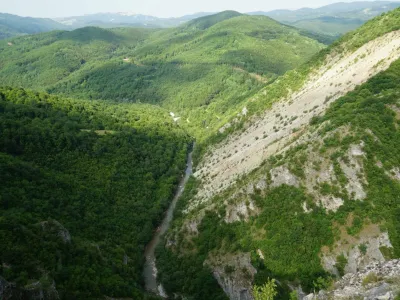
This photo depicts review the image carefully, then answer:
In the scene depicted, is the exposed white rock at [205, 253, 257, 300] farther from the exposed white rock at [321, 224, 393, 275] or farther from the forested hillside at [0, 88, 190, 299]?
the forested hillside at [0, 88, 190, 299]

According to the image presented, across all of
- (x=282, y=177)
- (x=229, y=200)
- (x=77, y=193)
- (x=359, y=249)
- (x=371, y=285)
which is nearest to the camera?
(x=371, y=285)

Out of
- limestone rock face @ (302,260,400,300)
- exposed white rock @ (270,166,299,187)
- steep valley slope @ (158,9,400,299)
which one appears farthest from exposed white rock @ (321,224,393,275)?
limestone rock face @ (302,260,400,300)

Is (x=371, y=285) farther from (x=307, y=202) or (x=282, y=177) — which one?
(x=282, y=177)

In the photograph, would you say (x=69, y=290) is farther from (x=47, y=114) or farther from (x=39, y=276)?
(x=47, y=114)

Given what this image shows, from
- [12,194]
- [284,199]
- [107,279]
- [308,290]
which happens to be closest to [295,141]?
[284,199]

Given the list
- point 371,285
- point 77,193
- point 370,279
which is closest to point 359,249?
point 370,279

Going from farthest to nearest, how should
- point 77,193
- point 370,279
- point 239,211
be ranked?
point 77,193, point 239,211, point 370,279
